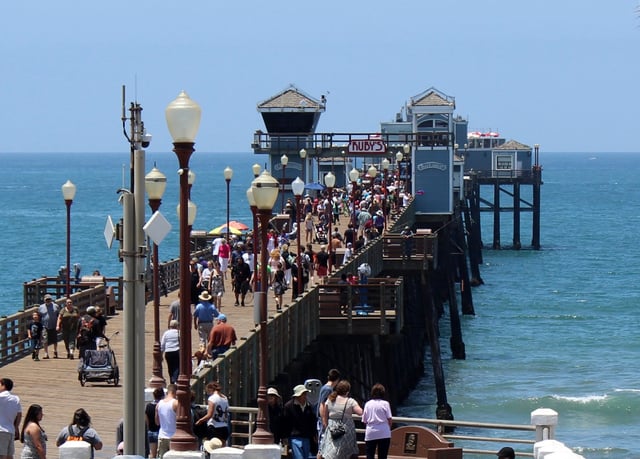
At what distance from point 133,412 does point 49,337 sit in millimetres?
11626

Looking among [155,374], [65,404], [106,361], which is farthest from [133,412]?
[106,361]

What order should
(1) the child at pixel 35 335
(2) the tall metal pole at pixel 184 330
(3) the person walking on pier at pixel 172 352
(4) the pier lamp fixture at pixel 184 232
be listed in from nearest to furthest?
1. (4) the pier lamp fixture at pixel 184 232
2. (2) the tall metal pole at pixel 184 330
3. (3) the person walking on pier at pixel 172 352
4. (1) the child at pixel 35 335

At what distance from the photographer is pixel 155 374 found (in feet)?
57.2

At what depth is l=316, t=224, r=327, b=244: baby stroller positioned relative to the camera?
42.4 metres

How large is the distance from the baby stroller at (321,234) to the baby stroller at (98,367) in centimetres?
2168

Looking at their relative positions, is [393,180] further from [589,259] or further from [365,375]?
[365,375]

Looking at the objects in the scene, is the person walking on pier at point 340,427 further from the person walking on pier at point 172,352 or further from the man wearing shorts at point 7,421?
the person walking on pier at point 172,352

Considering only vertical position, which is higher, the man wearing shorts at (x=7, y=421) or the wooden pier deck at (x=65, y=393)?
the man wearing shorts at (x=7, y=421)

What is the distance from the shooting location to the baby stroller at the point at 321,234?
42.4 m

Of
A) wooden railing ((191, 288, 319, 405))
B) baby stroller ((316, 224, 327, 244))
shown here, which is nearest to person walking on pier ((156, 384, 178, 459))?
wooden railing ((191, 288, 319, 405))

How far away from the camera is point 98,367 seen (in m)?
20.3

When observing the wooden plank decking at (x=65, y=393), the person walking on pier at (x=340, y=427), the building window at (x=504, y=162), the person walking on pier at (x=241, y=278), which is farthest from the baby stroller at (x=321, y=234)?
the building window at (x=504, y=162)

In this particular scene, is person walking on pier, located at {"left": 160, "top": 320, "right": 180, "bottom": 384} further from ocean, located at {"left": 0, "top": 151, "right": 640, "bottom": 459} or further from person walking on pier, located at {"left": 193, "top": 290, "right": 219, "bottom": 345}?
ocean, located at {"left": 0, "top": 151, "right": 640, "bottom": 459}

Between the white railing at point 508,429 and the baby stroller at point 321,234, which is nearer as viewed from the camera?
the white railing at point 508,429
